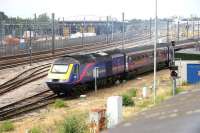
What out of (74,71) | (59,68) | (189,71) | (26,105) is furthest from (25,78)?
(189,71)

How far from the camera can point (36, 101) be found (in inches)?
1001

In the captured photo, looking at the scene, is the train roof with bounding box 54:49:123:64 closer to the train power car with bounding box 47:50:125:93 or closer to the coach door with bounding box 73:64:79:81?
the train power car with bounding box 47:50:125:93

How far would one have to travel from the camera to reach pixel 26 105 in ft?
78.5

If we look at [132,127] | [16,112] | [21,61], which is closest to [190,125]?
[132,127]

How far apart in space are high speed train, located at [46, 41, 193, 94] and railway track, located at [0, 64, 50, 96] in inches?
146

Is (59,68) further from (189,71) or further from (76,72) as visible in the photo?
(189,71)

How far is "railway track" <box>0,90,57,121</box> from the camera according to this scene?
22.3 meters

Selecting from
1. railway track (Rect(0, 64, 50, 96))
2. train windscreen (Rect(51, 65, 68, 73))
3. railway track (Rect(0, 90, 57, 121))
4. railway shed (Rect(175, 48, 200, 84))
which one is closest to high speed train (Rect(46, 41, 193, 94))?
train windscreen (Rect(51, 65, 68, 73))

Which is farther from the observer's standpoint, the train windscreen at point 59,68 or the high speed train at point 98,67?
the train windscreen at point 59,68

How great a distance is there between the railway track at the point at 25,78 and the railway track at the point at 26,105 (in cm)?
280

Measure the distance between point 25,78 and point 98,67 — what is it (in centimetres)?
708

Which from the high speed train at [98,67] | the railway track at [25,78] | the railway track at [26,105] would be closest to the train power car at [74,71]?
the high speed train at [98,67]

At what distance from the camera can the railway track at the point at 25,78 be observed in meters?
30.1

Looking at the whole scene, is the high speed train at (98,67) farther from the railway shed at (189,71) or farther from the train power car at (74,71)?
the railway shed at (189,71)
